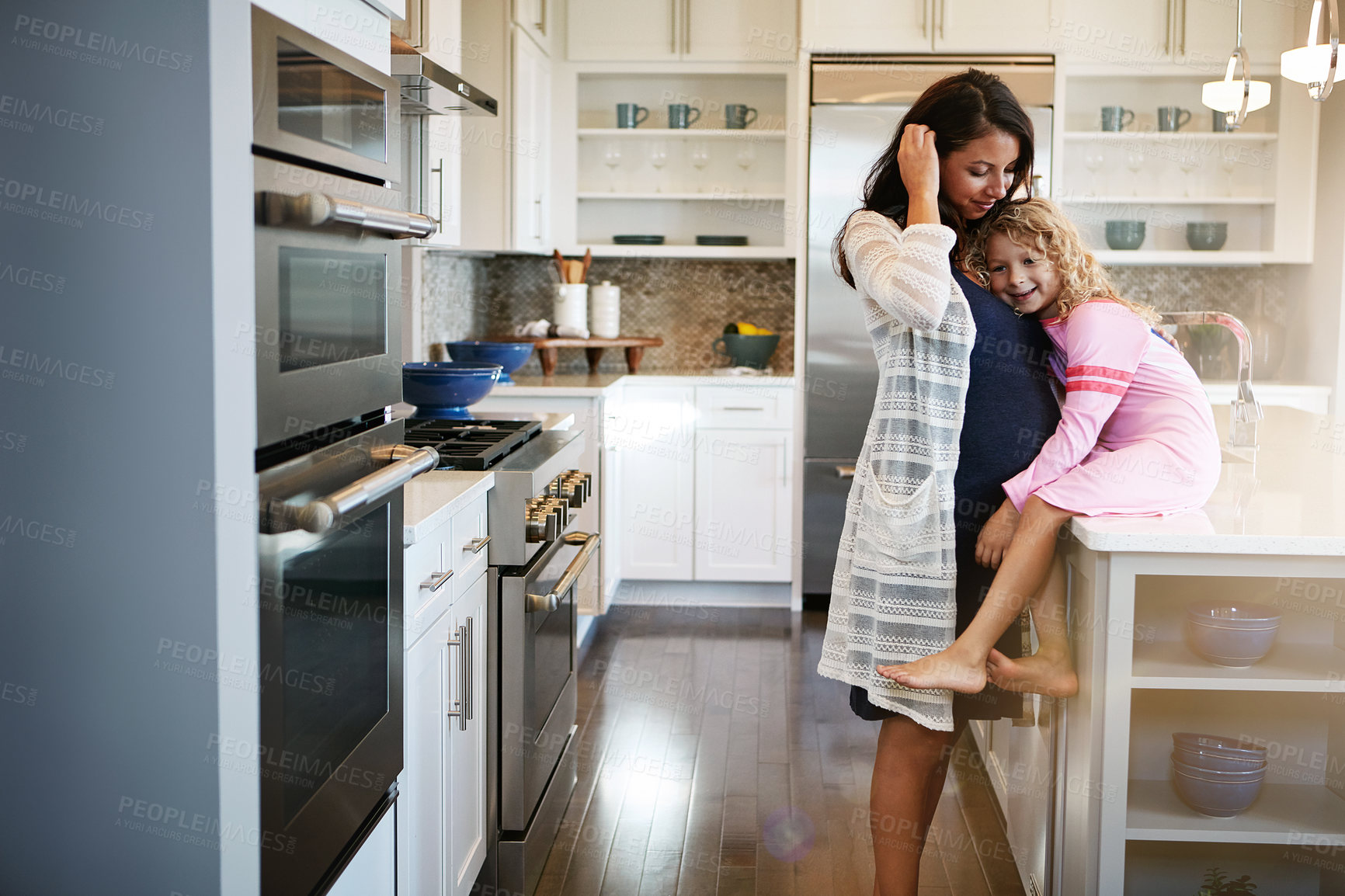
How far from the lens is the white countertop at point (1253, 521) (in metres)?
1.66

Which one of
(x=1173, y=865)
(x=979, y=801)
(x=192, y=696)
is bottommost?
(x=979, y=801)

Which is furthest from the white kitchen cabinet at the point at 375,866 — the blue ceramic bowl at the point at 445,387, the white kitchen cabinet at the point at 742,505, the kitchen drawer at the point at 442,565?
the white kitchen cabinet at the point at 742,505

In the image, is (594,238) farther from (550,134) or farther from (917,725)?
(917,725)

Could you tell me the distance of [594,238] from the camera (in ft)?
16.7

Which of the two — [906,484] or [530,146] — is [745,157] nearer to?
[530,146]

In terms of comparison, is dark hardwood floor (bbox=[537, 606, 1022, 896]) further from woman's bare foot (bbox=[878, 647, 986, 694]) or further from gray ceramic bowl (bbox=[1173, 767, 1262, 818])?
woman's bare foot (bbox=[878, 647, 986, 694])

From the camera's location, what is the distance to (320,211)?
1.15m

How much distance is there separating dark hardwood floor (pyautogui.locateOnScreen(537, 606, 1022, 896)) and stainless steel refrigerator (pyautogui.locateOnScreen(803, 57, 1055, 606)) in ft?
2.96

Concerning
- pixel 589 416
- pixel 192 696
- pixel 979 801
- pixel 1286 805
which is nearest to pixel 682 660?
pixel 589 416

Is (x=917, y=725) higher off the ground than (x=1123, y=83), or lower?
lower

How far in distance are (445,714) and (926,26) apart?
11.3 feet

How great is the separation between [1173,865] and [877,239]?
1.21m

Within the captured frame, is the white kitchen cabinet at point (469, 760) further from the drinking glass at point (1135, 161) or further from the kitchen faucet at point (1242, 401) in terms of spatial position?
the drinking glass at point (1135, 161)

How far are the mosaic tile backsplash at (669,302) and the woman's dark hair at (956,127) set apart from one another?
3091 mm
